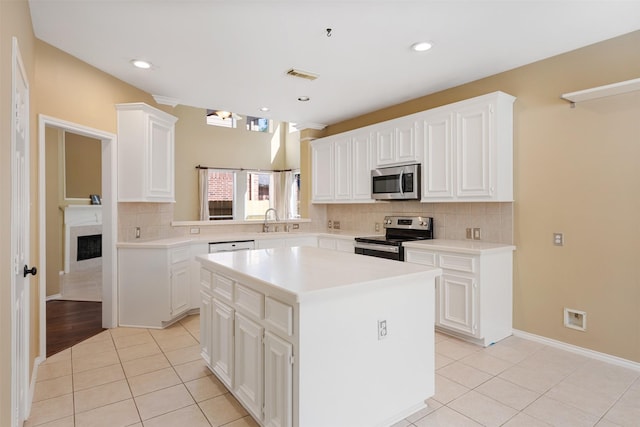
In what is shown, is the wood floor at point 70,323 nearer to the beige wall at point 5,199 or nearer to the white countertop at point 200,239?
the white countertop at point 200,239

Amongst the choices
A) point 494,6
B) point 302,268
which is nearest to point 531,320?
point 302,268

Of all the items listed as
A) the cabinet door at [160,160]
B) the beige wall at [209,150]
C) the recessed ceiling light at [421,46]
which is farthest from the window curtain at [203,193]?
the recessed ceiling light at [421,46]

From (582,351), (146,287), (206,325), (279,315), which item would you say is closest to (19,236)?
(206,325)

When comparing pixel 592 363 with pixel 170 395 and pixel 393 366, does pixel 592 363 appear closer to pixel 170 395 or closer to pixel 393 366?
pixel 393 366

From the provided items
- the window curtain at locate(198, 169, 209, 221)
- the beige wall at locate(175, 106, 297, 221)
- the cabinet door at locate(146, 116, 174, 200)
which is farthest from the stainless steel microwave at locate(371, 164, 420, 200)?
the beige wall at locate(175, 106, 297, 221)

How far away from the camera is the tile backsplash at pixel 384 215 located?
3.50m

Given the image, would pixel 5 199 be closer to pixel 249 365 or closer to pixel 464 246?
pixel 249 365

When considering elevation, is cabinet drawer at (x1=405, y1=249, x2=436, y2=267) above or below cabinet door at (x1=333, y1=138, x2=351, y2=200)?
below

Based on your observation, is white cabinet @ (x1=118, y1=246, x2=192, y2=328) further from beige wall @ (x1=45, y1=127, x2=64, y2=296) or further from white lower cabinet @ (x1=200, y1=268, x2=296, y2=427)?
beige wall @ (x1=45, y1=127, x2=64, y2=296)

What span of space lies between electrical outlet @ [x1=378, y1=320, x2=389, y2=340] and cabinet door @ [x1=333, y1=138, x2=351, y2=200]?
3169mm

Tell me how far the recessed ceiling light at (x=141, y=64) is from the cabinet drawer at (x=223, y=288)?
7.22 ft

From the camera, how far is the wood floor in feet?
10.8

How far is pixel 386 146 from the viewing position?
14.1ft

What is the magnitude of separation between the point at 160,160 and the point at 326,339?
3.17 metres
